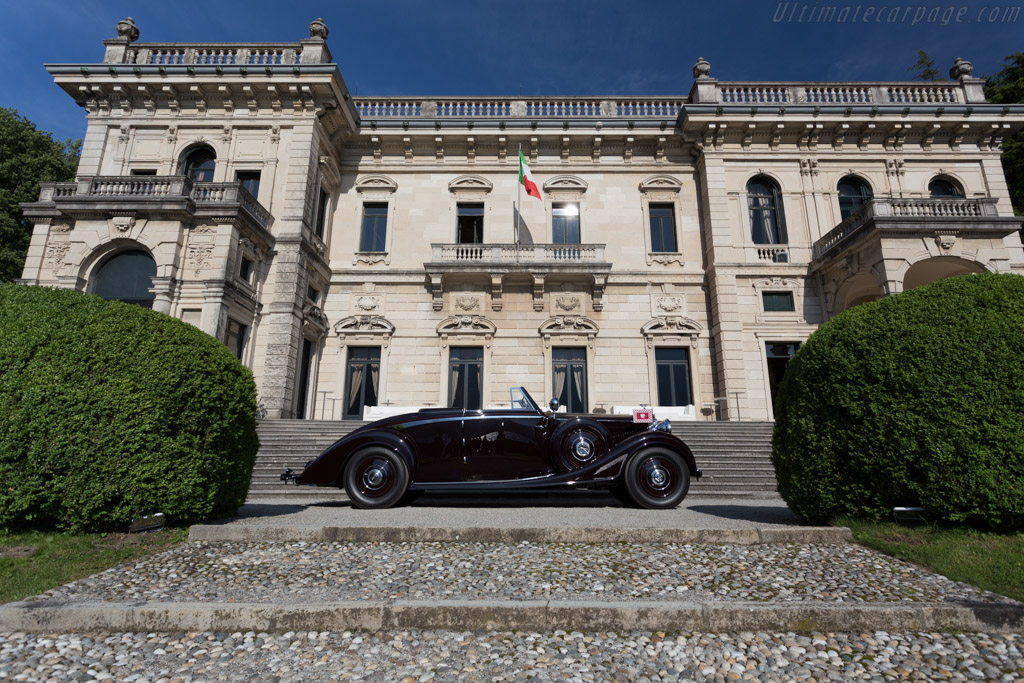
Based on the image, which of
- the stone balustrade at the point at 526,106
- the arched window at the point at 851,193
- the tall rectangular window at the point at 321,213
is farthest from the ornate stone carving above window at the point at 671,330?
the tall rectangular window at the point at 321,213

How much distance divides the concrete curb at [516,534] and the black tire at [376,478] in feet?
5.49

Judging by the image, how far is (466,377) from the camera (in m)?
15.9

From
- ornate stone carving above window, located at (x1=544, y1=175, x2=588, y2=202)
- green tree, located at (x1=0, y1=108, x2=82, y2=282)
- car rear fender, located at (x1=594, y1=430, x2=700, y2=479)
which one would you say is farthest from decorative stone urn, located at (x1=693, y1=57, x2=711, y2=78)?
green tree, located at (x1=0, y1=108, x2=82, y2=282)

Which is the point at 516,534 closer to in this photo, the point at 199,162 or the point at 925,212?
the point at 925,212

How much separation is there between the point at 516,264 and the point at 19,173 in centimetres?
2180

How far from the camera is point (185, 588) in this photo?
333 cm

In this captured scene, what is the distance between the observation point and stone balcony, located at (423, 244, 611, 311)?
15844mm

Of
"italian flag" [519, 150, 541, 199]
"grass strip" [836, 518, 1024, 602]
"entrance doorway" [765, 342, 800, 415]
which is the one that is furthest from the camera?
"italian flag" [519, 150, 541, 199]

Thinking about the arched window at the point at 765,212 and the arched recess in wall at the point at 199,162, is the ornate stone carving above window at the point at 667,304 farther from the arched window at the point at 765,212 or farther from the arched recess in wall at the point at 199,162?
the arched recess in wall at the point at 199,162

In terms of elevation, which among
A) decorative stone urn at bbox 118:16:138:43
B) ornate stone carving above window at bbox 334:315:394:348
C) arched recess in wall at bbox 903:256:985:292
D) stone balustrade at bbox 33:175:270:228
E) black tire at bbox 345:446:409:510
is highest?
decorative stone urn at bbox 118:16:138:43

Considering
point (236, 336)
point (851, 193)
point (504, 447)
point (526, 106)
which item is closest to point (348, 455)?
point (504, 447)

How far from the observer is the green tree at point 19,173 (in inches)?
760

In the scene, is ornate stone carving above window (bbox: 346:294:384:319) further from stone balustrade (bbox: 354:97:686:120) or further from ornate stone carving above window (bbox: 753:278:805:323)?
ornate stone carving above window (bbox: 753:278:805:323)

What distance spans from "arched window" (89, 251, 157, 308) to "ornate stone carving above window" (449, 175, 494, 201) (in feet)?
30.9
